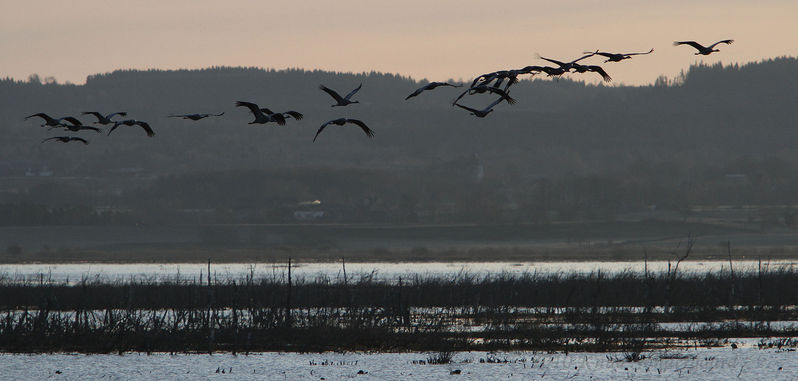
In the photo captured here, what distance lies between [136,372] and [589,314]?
25.7 metres

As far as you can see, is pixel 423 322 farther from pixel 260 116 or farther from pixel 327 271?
pixel 327 271

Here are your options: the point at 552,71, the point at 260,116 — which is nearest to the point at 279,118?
the point at 260,116

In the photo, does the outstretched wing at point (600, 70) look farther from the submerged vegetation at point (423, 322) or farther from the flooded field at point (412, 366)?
the submerged vegetation at point (423, 322)

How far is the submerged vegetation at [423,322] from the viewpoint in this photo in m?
50.9

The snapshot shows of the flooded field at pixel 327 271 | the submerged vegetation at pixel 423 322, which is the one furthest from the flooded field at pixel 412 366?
the flooded field at pixel 327 271

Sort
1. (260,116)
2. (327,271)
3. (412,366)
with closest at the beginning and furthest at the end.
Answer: (260,116) → (412,366) → (327,271)

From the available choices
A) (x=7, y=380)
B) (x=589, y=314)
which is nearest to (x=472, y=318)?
(x=589, y=314)

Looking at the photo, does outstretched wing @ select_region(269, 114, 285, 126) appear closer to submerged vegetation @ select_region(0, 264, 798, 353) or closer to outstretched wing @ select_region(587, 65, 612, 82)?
outstretched wing @ select_region(587, 65, 612, 82)

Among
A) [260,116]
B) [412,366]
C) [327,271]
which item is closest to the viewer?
[260,116]

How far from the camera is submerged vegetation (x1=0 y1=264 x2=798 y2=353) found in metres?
50.9

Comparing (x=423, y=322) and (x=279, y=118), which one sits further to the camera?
(x=423, y=322)

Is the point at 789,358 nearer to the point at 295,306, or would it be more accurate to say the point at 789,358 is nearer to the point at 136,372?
the point at 136,372

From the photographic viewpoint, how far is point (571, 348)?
49.9 meters

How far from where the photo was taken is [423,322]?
199 ft
